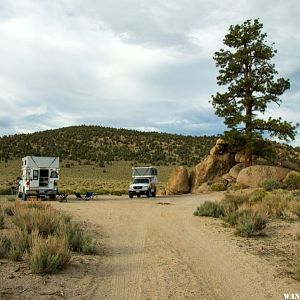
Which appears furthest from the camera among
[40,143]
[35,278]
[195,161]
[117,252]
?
[40,143]

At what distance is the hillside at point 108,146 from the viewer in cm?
8344

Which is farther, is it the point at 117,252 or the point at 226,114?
the point at 226,114

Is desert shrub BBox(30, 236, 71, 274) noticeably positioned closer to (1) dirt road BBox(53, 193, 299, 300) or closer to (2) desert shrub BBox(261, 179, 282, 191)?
(1) dirt road BBox(53, 193, 299, 300)

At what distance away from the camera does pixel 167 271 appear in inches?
345

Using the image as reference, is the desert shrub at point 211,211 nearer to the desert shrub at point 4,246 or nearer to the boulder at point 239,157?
the desert shrub at point 4,246

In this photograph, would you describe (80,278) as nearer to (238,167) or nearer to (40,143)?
(238,167)

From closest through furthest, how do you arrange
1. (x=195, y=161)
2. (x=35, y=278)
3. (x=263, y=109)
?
1. (x=35, y=278)
2. (x=263, y=109)
3. (x=195, y=161)

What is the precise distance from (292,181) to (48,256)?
28.8 metres

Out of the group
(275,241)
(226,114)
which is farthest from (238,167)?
(275,241)

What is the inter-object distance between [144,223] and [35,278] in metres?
8.69

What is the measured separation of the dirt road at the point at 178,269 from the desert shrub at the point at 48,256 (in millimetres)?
622

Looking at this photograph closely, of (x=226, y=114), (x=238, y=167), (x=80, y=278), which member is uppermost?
(x=226, y=114)

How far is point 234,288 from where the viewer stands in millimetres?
7809

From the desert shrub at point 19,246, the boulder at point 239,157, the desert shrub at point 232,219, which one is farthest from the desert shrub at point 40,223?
the boulder at point 239,157
